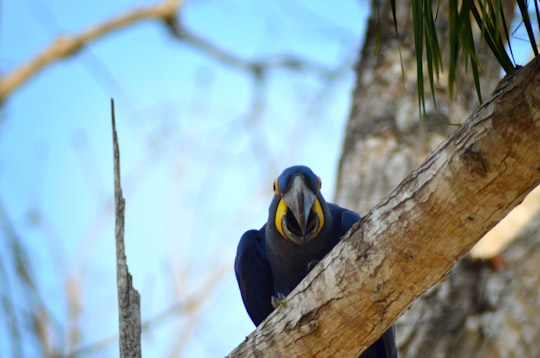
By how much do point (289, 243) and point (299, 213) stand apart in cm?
31

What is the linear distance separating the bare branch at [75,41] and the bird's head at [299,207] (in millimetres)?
5871

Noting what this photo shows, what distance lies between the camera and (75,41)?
357 inches

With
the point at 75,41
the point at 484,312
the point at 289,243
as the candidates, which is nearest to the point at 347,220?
the point at 289,243

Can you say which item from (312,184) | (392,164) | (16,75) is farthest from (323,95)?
(312,184)

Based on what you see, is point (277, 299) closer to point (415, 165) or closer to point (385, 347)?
point (385, 347)

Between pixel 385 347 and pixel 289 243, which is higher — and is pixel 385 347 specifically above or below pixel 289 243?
below

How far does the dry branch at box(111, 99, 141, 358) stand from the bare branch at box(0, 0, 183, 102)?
5.88 meters

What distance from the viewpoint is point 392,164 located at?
5.60m

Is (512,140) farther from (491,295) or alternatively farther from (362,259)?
(491,295)

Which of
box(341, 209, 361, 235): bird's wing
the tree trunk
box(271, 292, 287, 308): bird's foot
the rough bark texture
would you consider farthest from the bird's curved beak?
the rough bark texture

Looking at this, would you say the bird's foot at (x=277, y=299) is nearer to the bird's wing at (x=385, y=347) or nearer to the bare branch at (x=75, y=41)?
the bird's wing at (x=385, y=347)

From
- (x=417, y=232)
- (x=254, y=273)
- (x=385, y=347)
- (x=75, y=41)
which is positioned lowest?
(x=417, y=232)

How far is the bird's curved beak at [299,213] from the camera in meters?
3.71

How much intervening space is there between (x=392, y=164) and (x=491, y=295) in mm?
1196
